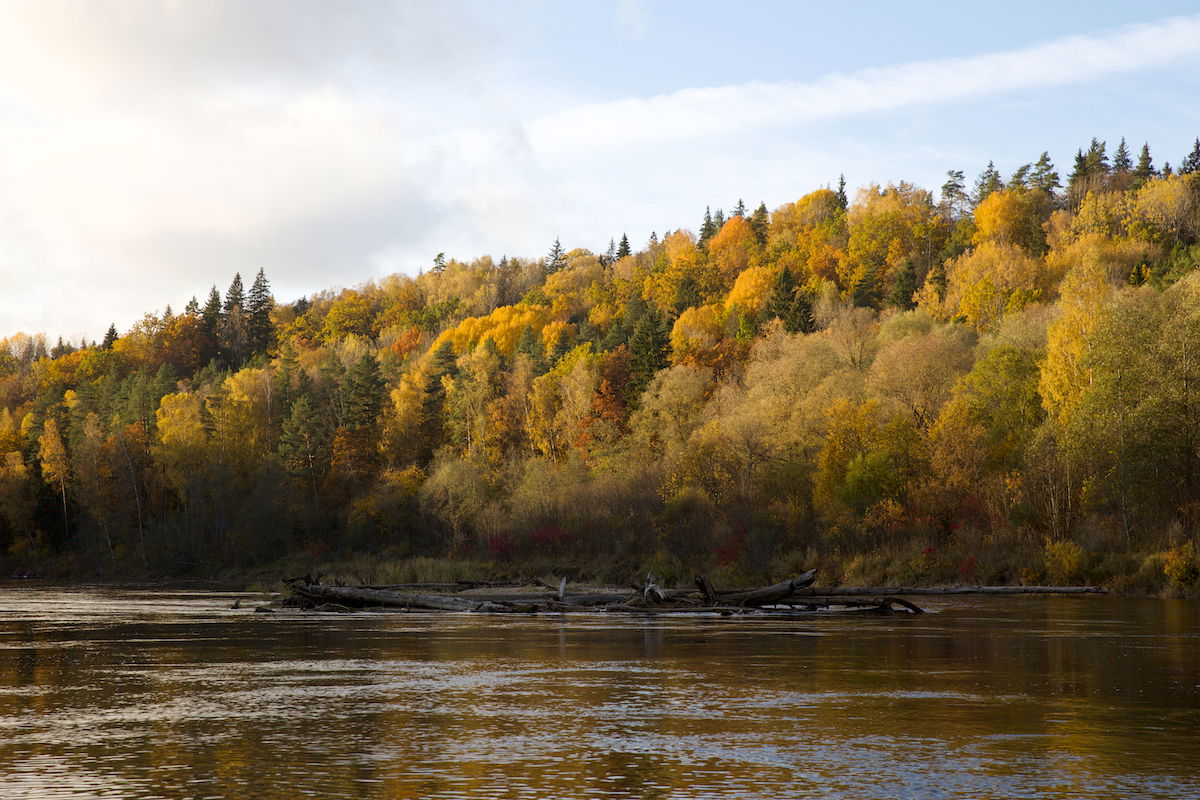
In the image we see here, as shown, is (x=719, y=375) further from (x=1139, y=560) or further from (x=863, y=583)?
(x=1139, y=560)

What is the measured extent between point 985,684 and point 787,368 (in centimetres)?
6317

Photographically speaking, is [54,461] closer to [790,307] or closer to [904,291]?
[790,307]

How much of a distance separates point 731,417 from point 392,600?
132 ft

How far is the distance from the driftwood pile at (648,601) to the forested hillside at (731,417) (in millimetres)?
16113

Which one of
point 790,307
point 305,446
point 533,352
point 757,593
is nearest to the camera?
point 757,593

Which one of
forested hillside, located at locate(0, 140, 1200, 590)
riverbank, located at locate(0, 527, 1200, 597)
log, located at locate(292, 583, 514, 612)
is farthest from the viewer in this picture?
forested hillside, located at locate(0, 140, 1200, 590)

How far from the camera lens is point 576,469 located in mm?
93125

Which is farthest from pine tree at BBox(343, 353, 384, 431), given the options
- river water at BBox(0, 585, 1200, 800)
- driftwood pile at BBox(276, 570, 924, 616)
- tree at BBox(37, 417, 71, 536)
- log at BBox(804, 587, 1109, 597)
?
river water at BBox(0, 585, 1200, 800)

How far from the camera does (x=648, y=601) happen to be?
136ft

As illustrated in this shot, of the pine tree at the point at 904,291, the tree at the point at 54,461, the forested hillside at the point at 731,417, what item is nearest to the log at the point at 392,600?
the forested hillside at the point at 731,417

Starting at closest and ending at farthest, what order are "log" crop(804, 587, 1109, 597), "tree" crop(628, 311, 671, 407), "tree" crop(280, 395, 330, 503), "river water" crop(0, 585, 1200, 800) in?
"river water" crop(0, 585, 1200, 800) → "log" crop(804, 587, 1109, 597) → "tree" crop(628, 311, 671, 407) → "tree" crop(280, 395, 330, 503)

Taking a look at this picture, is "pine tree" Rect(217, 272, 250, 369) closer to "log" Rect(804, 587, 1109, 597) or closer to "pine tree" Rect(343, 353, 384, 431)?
"pine tree" Rect(343, 353, 384, 431)

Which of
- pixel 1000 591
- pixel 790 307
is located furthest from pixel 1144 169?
pixel 1000 591

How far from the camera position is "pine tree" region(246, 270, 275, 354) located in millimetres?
187250
